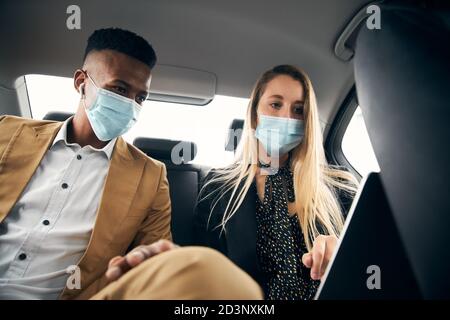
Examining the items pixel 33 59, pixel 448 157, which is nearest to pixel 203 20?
pixel 33 59

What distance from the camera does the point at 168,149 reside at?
1425 millimetres

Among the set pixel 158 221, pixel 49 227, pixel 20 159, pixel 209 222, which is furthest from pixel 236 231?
pixel 20 159

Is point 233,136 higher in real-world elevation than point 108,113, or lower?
lower

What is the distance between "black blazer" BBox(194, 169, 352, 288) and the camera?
37.3 inches

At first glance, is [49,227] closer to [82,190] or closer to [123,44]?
[82,190]

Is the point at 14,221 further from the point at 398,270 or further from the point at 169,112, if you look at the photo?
the point at 398,270

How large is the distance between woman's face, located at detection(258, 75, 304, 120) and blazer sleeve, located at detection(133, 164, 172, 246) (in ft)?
1.57

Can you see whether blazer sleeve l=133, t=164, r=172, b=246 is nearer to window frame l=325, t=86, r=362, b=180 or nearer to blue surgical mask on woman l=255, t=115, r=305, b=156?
blue surgical mask on woman l=255, t=115, r=305, b=156

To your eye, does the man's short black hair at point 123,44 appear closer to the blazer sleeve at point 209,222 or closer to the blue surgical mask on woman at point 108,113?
the blue surgical mask on woman at point 108,113

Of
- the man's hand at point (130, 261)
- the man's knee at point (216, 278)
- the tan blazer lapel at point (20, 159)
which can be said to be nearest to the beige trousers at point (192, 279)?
the man's knee at point (216, 278)

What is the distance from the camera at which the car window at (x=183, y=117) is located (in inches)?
48.7

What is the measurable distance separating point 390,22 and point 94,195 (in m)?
0.79

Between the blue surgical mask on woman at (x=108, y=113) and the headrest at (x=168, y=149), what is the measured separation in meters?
0.32

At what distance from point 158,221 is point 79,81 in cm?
55
